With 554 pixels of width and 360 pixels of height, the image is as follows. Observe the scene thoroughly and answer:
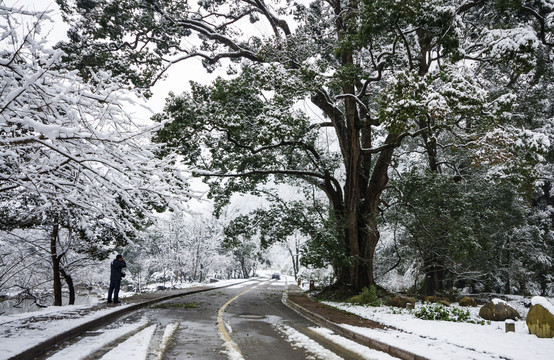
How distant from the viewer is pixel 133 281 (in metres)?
51.7

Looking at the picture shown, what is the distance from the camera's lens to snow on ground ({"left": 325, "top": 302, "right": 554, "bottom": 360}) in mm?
5512

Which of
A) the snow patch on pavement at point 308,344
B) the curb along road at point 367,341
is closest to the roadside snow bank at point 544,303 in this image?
the curb along road at point 367,341

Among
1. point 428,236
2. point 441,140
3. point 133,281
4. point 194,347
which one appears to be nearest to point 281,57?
point 428,236

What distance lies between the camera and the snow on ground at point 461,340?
5.51 meters

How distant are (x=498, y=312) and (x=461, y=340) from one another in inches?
156

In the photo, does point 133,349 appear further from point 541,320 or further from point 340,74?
point 340,74

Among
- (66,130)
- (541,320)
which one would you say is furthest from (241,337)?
(541,320)

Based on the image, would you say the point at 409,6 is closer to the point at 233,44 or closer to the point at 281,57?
the point at 281,57

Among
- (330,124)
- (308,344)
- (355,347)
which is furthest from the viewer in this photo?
(330,124)

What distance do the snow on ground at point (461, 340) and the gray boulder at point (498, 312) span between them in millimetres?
334

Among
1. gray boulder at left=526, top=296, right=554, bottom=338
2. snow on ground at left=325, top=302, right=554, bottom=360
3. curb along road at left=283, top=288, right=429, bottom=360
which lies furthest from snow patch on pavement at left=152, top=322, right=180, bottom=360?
gray boulder at left=526, top=296, right=554, bottom=338

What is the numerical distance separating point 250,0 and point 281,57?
4866 mm

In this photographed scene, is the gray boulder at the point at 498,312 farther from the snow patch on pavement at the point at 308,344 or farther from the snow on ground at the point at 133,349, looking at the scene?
the snow on ground at the point at 133,349

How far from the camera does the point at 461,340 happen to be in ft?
21.7
